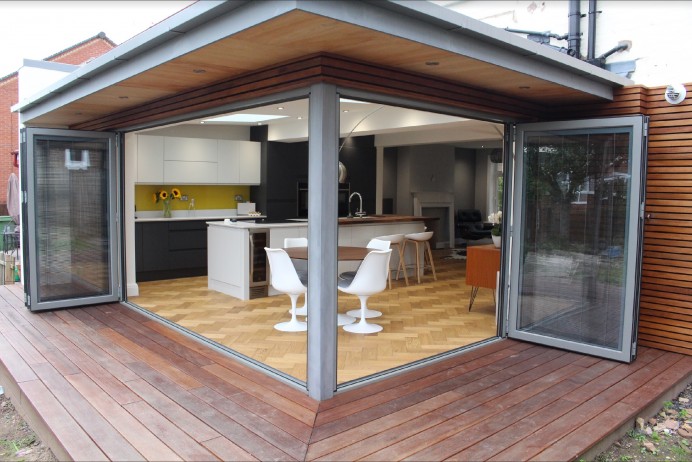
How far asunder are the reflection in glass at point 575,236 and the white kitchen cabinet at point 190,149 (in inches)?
227

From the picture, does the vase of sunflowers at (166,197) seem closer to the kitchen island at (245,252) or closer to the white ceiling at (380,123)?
the white ceiling at (380,123)

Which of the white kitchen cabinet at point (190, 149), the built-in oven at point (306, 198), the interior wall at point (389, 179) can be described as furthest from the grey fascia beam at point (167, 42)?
the interior wall at point (389, 179)

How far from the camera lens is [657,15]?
4.70 metres

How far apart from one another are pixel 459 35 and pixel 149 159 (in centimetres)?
647

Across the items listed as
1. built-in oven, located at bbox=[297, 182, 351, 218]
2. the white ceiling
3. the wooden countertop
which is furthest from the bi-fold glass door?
built-in oven, located at bbox=[297, 182, 351, 218]

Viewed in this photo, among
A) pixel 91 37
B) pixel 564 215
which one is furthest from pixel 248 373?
pixel 91 37

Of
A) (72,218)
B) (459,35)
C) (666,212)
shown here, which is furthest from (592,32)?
(72,218)

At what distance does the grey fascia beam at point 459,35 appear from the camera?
257cm

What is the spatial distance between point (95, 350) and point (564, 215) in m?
3.96

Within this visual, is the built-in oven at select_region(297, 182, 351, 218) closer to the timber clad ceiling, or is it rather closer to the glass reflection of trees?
the timber clad ceiling

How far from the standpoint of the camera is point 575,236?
15.1 feet

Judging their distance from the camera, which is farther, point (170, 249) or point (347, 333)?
point (170, 249)

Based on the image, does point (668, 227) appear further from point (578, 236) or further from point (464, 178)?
point (464, 178)

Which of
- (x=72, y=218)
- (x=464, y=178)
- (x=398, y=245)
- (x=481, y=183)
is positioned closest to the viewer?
(x=72, y=218)
